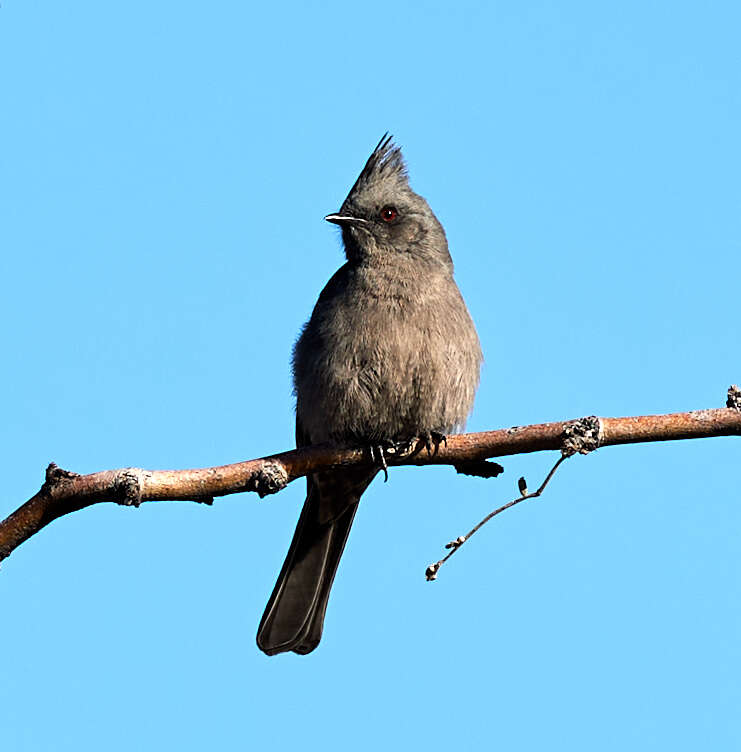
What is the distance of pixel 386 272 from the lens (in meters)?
7.05

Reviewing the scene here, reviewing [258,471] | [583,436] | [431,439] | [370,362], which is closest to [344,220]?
[370,362]

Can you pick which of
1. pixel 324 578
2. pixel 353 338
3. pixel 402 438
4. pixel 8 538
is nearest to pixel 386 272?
pixel 353 338

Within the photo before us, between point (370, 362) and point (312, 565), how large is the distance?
156 centimetres

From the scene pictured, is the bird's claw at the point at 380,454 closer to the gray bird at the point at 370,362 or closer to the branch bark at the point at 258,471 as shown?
the gray bird at the point at 370,362

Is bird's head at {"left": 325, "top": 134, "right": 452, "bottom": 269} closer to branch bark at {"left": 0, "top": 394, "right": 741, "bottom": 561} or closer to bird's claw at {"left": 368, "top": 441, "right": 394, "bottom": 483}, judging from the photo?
bird's claw at {"left": 368, "top": 441, "right": 394, "bottom": 483}

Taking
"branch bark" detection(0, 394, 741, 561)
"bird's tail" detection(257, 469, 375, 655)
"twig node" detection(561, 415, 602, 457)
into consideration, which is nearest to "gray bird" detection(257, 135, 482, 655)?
"bird's tail" detection(257, 469, 375, 655)

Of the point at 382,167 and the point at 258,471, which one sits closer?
the point at 258,471

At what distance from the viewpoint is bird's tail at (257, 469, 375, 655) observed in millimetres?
6898

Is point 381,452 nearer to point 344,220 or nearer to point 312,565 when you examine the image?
point 312,565

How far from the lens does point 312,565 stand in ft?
23.7

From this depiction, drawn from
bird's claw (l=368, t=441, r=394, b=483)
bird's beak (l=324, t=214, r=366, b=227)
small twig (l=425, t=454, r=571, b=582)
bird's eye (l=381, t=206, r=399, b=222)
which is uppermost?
bird's eye (l=381, t=206, r=399, b=222)

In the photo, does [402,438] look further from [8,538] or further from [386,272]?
[8,538]

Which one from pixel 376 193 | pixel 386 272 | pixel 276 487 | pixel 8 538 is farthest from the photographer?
pixel 376 193

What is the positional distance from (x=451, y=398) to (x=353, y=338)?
2.31ft
